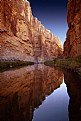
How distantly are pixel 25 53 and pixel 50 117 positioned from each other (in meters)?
65.2

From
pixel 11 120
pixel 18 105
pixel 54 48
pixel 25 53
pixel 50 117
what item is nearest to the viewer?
pixel 11 120

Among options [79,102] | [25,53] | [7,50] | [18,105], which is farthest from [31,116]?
[25,53]

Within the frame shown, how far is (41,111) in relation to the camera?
713cm

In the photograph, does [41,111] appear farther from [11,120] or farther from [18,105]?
[11,120]

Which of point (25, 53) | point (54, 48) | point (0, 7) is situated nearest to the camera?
point (0, 7)

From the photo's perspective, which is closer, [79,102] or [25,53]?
[79,102]

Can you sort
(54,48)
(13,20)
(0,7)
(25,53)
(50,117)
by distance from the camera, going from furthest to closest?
(54,48), (25,53), (13,20), (0,7), (50,117)

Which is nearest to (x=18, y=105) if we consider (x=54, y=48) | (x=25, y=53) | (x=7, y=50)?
(x=7, y=50)

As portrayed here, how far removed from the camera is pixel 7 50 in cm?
5325

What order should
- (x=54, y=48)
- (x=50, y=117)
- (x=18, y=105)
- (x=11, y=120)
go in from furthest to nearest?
(x=54, y=48) → (x=18, y=105) → (x=50, y=117) → (x=11, y=120)

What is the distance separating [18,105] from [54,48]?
115724mm

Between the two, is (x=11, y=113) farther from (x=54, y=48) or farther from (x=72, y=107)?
(x=54, y=48)

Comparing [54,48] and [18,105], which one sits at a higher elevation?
[54,48]

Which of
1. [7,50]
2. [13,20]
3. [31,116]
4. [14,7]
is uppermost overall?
[14,7]
